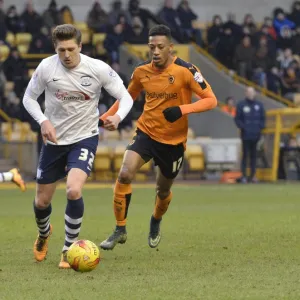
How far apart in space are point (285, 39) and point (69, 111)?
24642 mm

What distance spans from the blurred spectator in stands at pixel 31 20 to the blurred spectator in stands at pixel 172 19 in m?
3.83

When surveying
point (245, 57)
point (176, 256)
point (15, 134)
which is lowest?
point (15, 134)

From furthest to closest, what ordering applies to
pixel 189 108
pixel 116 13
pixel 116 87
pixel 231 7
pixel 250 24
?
pixel 231 7, pixel 250 24, pixel 116 13, pixel 189 108, pixel 116 87

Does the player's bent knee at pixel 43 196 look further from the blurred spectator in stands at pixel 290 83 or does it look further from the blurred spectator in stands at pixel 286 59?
the blurred spectator in stands at pixel 286 59

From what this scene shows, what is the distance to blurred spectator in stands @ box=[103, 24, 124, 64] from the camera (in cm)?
2952

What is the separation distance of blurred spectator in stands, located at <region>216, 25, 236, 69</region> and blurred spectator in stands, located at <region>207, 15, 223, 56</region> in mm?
173

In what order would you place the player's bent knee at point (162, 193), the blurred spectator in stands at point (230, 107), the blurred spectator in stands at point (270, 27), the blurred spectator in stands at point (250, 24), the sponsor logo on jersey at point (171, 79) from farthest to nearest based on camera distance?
the blurred spectator in stands at point (270, 27)
the blurred spectator in stands at point (250, 24)
the blurred spectator in stands at point (230, 107)
the player's bent knee at point (162, 193)
the sponsor logo on jersey at point (171, 79)

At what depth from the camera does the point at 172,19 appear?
1267 inches

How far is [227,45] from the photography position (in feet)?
107

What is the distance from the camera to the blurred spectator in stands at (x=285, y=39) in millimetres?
33812

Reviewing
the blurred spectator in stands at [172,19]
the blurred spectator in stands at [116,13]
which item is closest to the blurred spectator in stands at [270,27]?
the blurred spectator in stands at [172,19]

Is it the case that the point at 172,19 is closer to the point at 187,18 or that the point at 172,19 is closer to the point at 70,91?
the point at 187,18

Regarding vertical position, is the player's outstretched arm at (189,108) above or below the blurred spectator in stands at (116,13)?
above

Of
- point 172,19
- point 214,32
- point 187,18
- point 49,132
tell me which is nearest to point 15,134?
point 172,19
